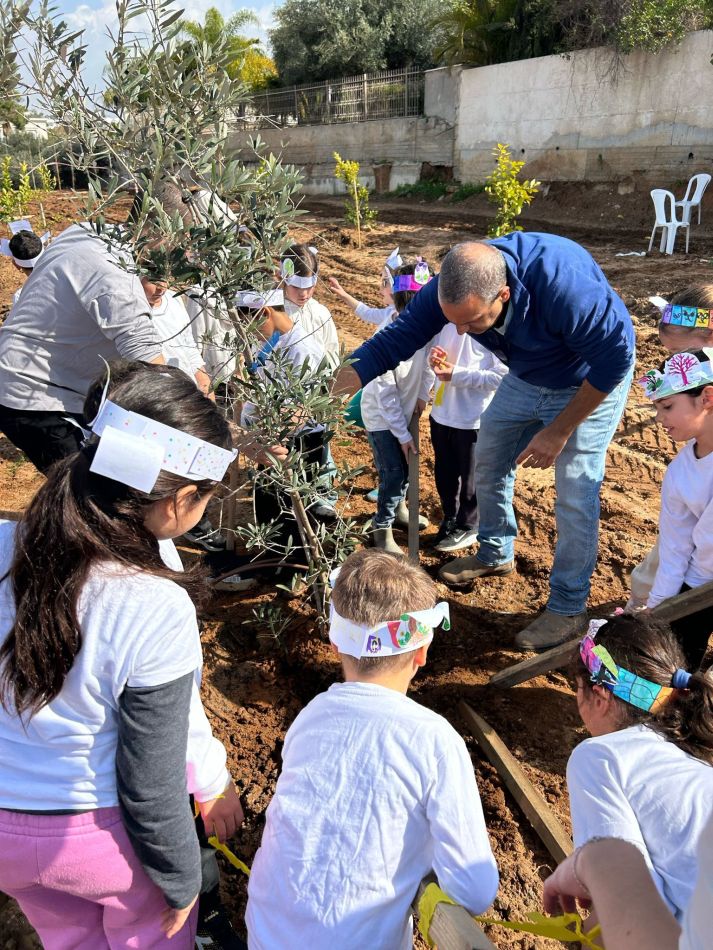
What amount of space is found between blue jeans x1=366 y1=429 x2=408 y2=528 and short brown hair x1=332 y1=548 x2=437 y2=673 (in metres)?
2.33

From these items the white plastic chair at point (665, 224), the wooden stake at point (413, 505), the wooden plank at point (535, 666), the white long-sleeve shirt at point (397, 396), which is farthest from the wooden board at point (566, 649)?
the white plastic chair at point (665, 224)

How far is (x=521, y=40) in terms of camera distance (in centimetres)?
1761

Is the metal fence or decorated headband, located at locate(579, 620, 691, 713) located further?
the metal fence

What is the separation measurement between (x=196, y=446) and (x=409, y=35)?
88.4 ft

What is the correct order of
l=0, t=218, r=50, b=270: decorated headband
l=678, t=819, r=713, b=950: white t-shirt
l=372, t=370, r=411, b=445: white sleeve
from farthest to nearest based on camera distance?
l=0, t=218, r=50, b=270: decorated headband → l=372, t=370, r=411, b=445: white sleeve → l=678, t=819, r=713, b=950: white t-shirt

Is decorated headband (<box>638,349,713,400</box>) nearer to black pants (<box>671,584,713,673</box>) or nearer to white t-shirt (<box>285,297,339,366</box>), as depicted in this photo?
black pants (<box>671,584,713,673</box>)

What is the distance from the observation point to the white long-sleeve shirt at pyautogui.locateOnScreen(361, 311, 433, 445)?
13.9 ft

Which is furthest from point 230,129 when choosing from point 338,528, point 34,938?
point 34,938

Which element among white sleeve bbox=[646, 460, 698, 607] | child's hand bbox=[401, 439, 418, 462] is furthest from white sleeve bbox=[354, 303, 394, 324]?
white sleeve bbox=[646, 460, 698, 607]

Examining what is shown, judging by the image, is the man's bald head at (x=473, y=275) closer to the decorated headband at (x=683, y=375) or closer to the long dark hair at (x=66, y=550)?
the decorated headband at (x=683, y=375)

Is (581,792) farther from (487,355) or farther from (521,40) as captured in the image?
(521,40)

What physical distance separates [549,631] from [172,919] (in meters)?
2.39

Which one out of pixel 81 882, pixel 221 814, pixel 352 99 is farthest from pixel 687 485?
pixel 352 99

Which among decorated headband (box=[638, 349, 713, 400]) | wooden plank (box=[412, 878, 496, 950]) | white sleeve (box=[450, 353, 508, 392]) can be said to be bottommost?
wooden plank (box=[412, 878, 496, 950])
